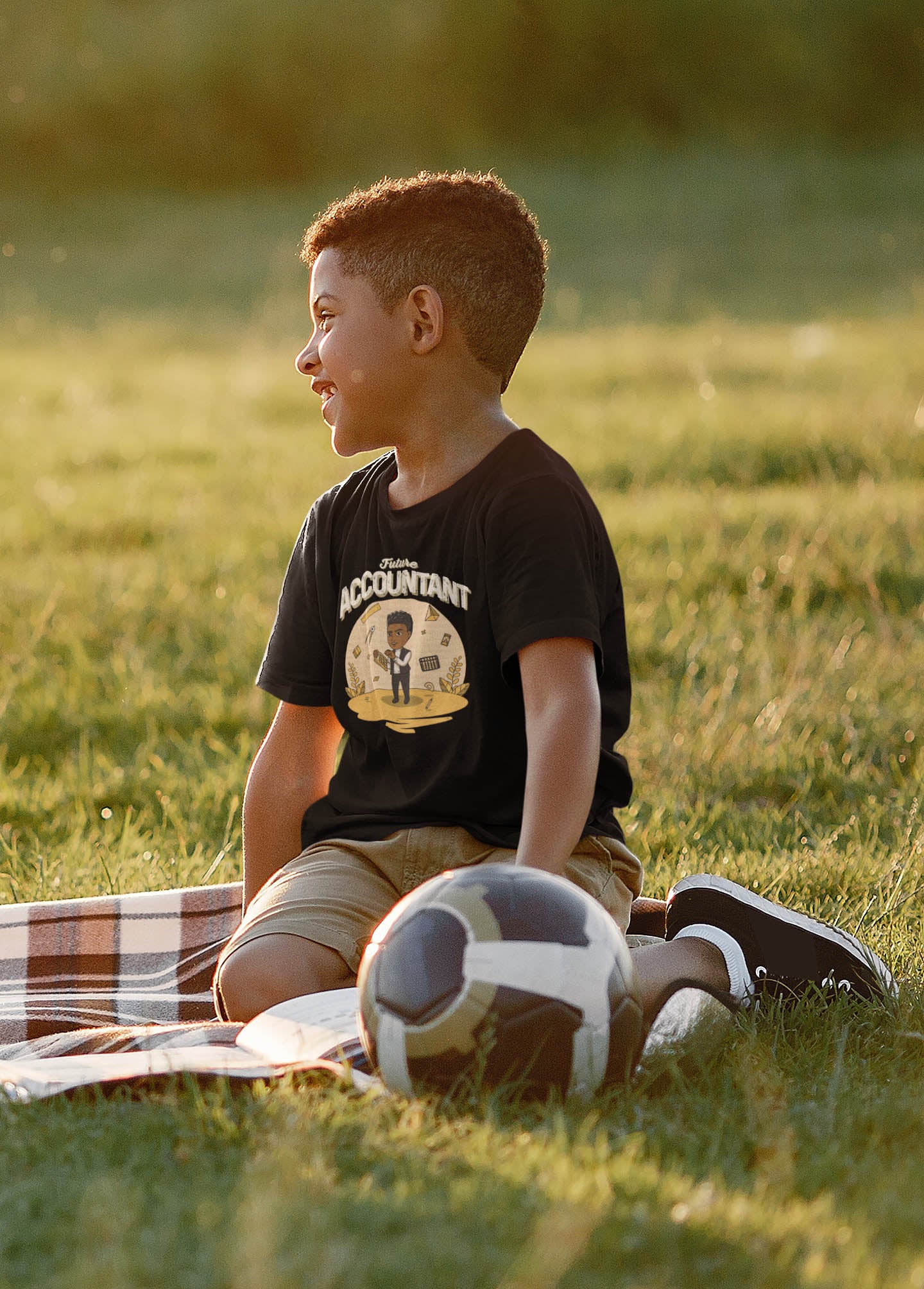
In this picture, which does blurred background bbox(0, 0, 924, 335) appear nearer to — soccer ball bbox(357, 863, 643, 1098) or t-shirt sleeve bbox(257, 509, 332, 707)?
t-shirt sleeve bbox(257, 509, 332, 707)

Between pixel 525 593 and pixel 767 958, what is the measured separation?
2.90 ft

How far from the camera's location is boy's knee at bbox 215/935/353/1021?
9.41 feet

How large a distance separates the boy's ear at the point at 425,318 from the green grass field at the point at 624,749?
4.75ft

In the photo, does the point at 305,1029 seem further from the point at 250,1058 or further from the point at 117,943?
the point at 117,943

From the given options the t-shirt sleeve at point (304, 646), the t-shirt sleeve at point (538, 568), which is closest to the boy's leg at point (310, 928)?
the t-shirt sleeve at point (304, 646)

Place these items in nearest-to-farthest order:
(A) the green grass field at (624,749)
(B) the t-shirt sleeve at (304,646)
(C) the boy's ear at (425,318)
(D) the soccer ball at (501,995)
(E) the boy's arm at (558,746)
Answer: (A) the green grass field at (624,749) → (D) the soccer ball at (501,995) → (E) the boy's arm at (558,746) → (C) the boy's ear at (425,318) → (B) the t-shirt sleeve at (304,646)

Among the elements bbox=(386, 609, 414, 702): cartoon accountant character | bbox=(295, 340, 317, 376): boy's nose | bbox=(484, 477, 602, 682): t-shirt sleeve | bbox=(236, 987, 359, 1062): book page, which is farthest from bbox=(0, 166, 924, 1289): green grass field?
bbox=(295, 340, 317, 376): boy's nose

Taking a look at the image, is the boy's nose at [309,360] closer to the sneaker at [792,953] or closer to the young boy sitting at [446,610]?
the young boy sitting at [446,610]

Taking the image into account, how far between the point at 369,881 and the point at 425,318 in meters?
1.14

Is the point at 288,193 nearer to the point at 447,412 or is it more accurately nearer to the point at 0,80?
the point at 0,80

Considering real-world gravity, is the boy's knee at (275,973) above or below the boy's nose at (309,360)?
below

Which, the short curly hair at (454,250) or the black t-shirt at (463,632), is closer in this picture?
the black t-shirt at (463,632)

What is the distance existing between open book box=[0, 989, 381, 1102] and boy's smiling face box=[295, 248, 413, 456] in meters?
1.08

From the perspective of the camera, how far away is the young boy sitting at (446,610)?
2.91 meters
